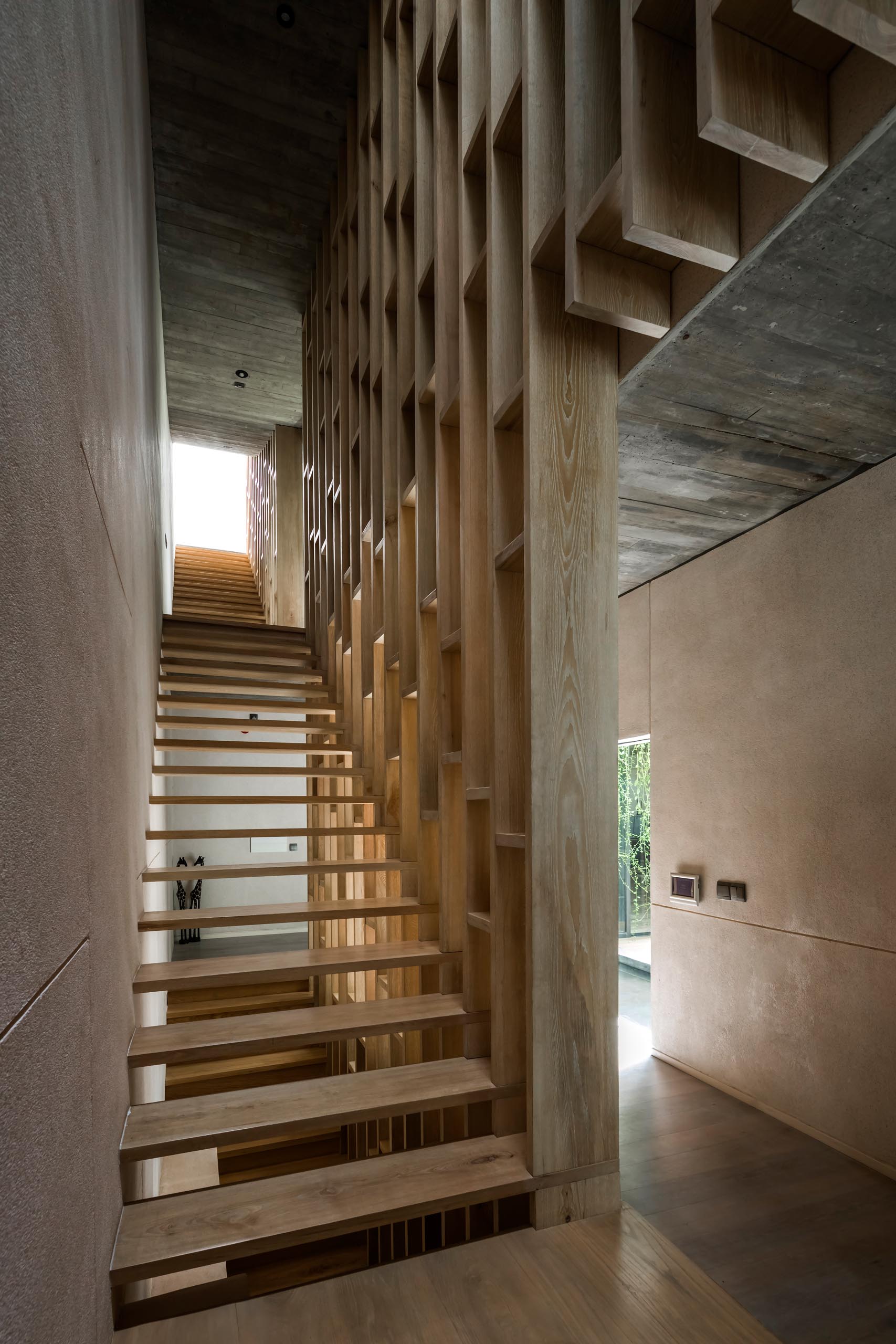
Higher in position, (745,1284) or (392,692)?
(392,692)

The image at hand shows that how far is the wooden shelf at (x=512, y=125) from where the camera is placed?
2264mm

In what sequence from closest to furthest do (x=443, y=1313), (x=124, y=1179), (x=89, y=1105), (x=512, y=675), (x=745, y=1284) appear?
(x=89, y=1105), (x=443, y=1313), (x=124, y=1179), (x=512, y=675), (x=745, y=1284)

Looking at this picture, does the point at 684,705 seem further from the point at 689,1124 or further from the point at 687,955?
the point at 689,1124

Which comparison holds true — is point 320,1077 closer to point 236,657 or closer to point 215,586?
point 236,657

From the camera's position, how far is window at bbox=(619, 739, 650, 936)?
5023mm

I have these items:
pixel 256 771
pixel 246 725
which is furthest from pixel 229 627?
pixel 256 771

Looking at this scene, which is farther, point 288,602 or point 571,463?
point 288,602

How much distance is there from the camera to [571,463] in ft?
6.90

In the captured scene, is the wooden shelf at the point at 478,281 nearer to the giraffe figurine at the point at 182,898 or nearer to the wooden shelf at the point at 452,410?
the wooden shelf at the point at 452,410

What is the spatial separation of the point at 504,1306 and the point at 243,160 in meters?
6.00

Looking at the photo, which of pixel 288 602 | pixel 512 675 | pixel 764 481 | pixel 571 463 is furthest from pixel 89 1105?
pixel 288 602

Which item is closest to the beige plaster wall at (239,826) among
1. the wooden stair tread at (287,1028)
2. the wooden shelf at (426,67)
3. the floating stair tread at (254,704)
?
the floating stair tread at (254,704)

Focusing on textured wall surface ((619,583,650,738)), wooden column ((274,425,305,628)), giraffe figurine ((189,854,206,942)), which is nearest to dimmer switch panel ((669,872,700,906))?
textured wall surface ((619,583,650,738))

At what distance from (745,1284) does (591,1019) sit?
1.33 m
